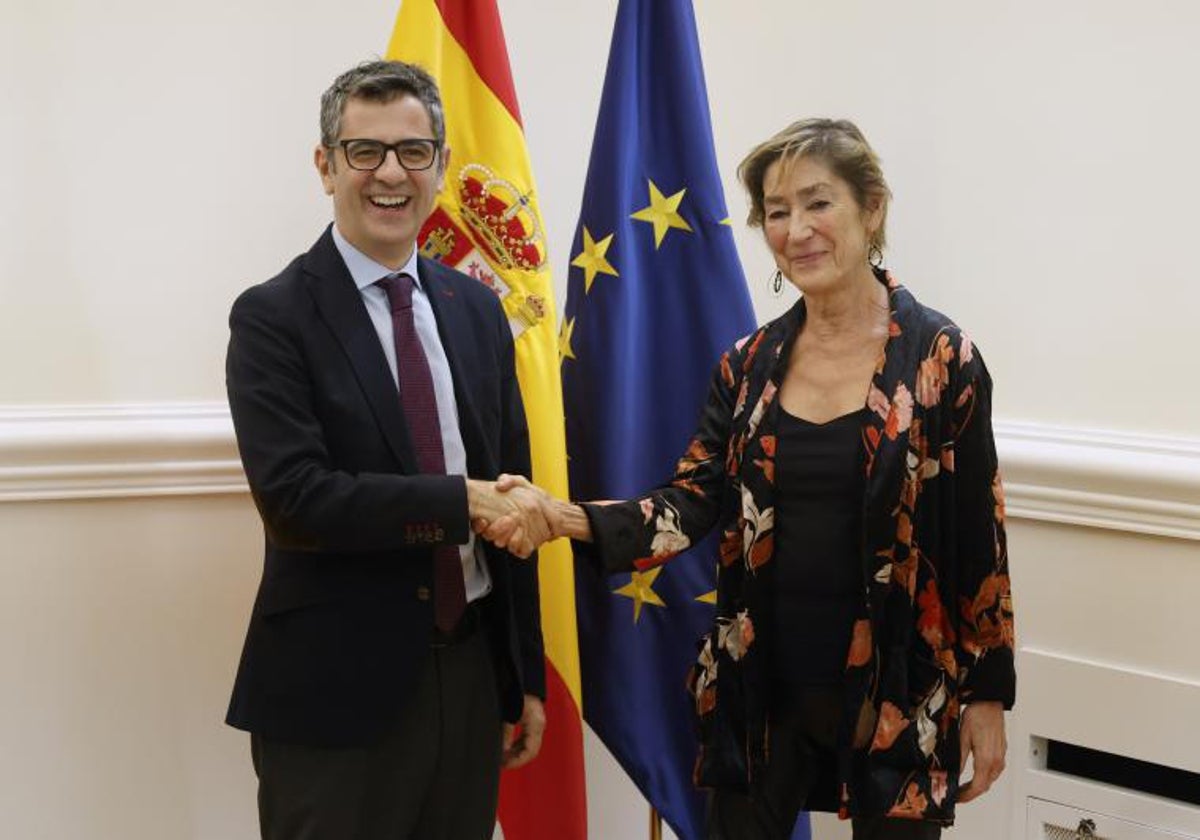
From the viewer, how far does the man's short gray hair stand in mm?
1767

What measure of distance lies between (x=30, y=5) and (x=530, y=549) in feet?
4.32

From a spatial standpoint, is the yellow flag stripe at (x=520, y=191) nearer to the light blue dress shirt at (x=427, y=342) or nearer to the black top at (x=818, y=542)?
the light blue dress shirt at (x=427, y=342)

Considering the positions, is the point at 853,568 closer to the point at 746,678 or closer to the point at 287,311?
the point at 746,678

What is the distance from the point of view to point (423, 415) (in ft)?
5.81

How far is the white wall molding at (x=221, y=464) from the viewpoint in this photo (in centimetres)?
221

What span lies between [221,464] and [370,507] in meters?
0.82

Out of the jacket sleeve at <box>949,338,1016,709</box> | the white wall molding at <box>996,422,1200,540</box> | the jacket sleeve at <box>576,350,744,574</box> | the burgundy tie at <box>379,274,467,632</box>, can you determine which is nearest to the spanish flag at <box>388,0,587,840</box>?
the jacket sleeve at <box>576,350,744,574</box>

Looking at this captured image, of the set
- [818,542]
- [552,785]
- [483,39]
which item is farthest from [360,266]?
[552,785]

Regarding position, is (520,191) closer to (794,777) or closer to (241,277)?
(241,277)

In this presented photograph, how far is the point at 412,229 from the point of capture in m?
1.80

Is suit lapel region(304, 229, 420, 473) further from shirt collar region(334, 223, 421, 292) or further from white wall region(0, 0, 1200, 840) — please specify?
white wall region(0, 0, 1200, 840)

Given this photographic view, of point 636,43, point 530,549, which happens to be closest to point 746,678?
point 530,549

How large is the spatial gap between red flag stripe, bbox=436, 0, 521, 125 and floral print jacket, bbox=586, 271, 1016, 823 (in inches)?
28.1

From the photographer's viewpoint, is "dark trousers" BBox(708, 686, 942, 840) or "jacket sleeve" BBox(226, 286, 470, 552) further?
"dark trousers" BBox(708, 686, 942, 840)
